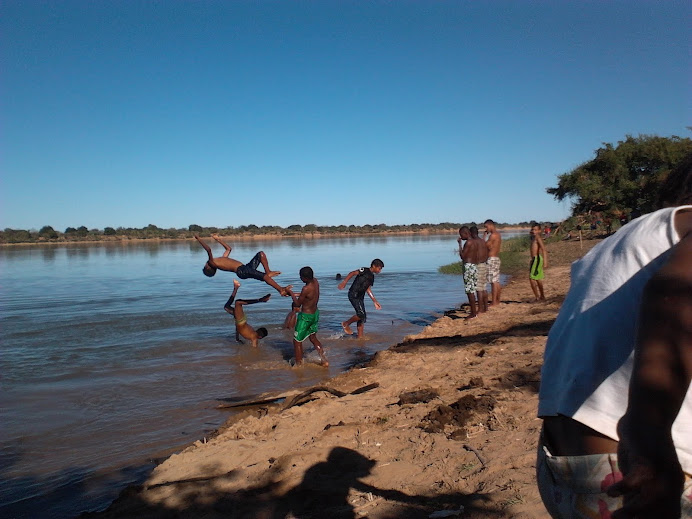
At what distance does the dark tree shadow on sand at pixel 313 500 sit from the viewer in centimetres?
314

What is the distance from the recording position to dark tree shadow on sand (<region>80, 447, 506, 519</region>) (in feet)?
10.3

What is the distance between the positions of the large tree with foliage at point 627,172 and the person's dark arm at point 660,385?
29185 millimetres

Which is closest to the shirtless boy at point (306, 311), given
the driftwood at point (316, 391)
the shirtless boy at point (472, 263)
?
the driftwood at point (316, 391)

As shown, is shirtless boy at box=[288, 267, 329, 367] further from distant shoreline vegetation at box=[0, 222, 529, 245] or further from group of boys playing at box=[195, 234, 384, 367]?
distant shoreline vegetation at box=[0, 222, 529, 245]

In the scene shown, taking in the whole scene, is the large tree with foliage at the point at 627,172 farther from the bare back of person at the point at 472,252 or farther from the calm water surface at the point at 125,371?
the bare back of person at the point at 472,252

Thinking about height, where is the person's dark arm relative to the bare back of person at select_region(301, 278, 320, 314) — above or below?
above

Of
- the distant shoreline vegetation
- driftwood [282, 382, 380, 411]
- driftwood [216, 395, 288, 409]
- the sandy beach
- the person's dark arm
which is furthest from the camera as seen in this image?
the distant shoreline vegetation

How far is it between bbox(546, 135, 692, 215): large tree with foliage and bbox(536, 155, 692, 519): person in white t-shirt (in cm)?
2898

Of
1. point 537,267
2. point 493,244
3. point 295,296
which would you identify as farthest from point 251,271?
point 537,267

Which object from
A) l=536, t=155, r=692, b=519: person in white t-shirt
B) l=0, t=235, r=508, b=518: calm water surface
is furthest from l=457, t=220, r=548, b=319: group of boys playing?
l=536, t=155, r=692, b=519: person in white t-shirt

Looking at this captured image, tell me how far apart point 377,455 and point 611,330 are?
3.18 metres

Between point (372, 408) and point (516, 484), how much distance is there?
2.35 meters

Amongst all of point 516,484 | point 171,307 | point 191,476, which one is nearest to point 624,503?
point 516,484

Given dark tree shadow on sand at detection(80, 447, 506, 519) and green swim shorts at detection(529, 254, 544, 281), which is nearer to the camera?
dark tree shadow on sand at detection(80, 447, 506, 519)
